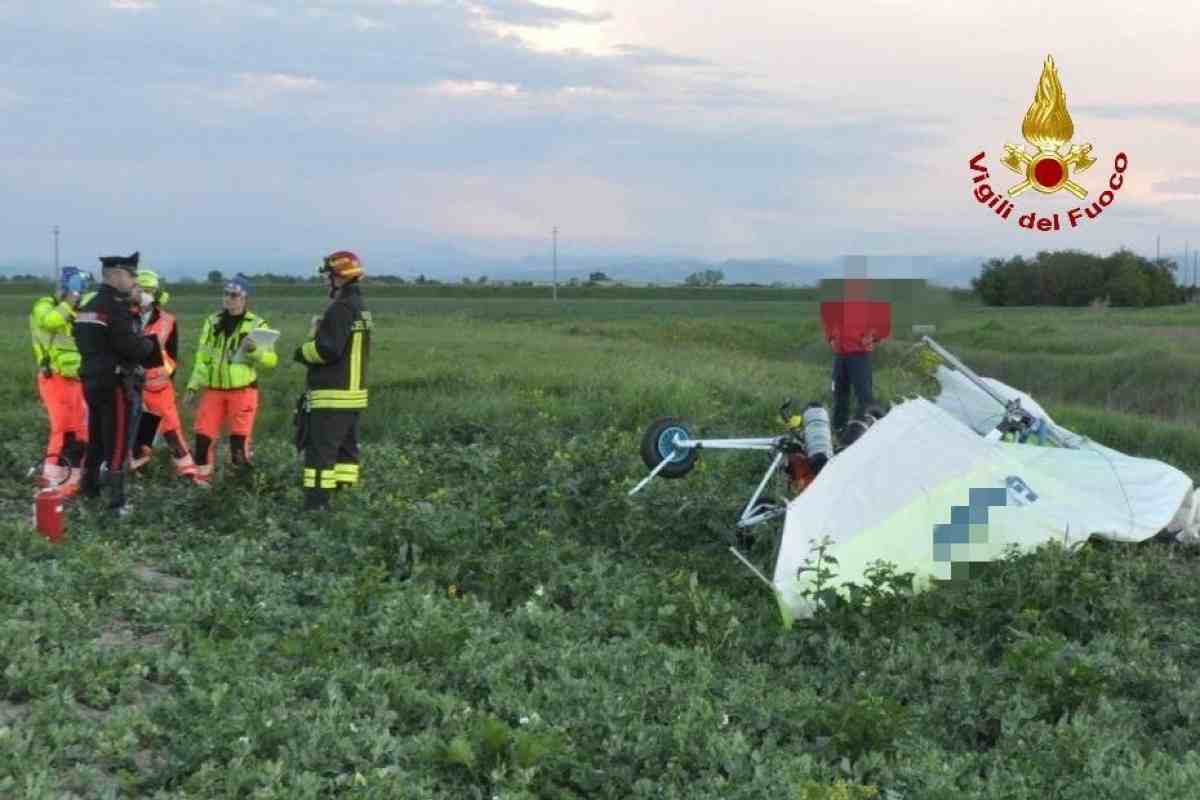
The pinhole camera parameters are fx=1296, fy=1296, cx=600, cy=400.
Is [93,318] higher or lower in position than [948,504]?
higher

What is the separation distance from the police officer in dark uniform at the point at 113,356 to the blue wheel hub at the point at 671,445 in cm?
374

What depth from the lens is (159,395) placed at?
1019cm

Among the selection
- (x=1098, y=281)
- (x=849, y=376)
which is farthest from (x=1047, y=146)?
(x=1098, y=281)

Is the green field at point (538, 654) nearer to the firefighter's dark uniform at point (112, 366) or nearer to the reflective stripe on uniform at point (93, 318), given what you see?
the firefighter's dark uniform at point (112, 366)

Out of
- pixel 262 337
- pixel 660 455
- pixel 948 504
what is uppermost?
pixel 262 337

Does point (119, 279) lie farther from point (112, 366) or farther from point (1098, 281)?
point (1098, 281)

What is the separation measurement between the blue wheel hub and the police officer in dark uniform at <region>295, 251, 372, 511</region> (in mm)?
2107

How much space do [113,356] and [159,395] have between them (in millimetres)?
1007

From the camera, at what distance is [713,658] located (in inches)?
244

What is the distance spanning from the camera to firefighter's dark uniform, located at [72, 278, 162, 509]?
29.9 ft

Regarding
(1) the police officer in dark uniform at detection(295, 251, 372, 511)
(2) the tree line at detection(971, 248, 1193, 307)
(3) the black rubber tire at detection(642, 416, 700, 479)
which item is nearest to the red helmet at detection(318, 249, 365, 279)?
(1) the police officer in dark uniform at detection(295, 251, 372, 511)

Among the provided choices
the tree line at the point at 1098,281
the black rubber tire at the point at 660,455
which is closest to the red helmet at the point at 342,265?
the black rubber tire at the point at 660,455

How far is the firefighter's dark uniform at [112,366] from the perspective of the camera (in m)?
9.11

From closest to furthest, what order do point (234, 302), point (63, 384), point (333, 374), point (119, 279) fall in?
1. point (333, 374)
2. point (119, 279)
3. point (63, 384)
4. point (234, 302)
